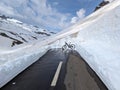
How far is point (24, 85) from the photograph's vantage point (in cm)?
630

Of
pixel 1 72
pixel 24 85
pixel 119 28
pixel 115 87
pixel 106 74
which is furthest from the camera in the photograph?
pixel 119 28

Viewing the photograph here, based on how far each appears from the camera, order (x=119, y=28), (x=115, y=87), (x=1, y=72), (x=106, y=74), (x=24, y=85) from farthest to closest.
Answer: (x=119, y=28) < (x=106, y=74) < (x=1, y=72) < (x=24, y=85) < (x=115, y=87)

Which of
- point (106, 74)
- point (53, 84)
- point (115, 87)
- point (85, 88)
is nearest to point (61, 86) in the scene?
point (53, 84)

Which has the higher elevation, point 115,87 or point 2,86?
point 2,86

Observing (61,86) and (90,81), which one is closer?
(61,86)

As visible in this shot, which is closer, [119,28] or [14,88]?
[14,88]

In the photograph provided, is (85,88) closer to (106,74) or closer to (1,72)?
(106,74)

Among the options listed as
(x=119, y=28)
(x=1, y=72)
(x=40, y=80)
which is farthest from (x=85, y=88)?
(x=119, y=28)

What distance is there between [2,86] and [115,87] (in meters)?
3.88

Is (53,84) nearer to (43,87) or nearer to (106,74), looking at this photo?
(43,87)

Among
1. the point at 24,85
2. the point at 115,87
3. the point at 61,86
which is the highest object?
the point at 24,85

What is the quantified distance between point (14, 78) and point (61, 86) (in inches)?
89.8

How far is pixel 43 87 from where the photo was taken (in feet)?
19.9

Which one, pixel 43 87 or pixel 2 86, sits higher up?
pixel 2 86
